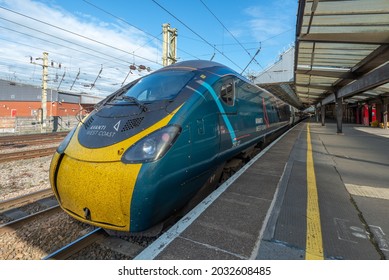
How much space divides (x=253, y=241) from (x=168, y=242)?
2.72 feet

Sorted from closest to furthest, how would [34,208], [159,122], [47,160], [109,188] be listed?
[109,188], [159,122], [34,208], [47,160]

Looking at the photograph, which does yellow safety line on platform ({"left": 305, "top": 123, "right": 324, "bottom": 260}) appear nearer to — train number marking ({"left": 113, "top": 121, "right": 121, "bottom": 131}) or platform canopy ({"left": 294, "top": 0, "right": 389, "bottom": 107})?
train number marking ({"left": 113, "top": 121, "right": 121, "bottom": 131})

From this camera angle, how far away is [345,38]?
7570 mm

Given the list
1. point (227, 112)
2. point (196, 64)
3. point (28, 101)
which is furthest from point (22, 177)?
point (28, 101)

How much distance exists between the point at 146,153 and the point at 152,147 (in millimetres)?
97

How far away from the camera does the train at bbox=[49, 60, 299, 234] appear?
100 inches

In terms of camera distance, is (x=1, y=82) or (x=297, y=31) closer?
(x=297, y=31)

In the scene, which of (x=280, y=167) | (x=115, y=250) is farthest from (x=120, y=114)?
(x=280, y=167)

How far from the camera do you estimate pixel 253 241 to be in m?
2.36

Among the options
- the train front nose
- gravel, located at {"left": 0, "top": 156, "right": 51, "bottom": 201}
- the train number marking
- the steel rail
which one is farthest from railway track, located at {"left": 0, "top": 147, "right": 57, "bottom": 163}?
the train number marking

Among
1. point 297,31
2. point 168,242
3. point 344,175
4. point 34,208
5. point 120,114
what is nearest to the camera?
point 168,242

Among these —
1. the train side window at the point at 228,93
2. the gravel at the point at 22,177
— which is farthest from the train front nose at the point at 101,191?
the gravel at the point at 22,177

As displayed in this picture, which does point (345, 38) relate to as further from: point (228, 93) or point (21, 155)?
point (21, 155)

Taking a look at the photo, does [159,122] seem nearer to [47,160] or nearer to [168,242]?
[168,242]
